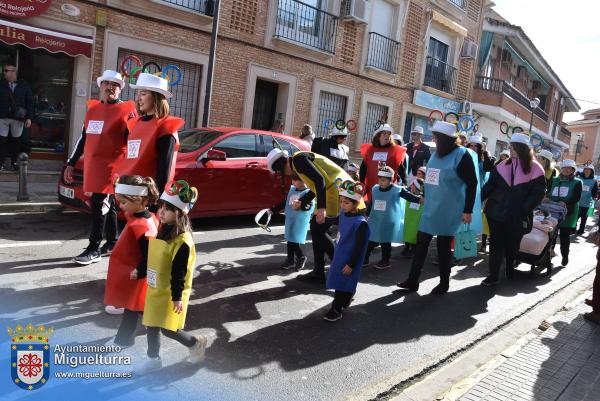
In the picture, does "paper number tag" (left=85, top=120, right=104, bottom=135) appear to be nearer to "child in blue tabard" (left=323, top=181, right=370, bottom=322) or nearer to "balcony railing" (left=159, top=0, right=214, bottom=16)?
"child in blue tabard" (left=323, top=181, right=370, bottom=322)

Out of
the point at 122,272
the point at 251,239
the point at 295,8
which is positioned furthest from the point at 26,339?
the point at 295,8

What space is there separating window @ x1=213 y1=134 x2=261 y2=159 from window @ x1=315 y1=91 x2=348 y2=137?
26.5 ft

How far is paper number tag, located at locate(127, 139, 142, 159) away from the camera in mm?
4523

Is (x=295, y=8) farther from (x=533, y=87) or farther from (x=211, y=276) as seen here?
(x=533, y=87)

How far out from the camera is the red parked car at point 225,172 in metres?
7.44

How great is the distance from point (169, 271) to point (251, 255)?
3.37m

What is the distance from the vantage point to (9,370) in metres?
3.05

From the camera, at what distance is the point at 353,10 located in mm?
16141

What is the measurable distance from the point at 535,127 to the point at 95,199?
106 ft

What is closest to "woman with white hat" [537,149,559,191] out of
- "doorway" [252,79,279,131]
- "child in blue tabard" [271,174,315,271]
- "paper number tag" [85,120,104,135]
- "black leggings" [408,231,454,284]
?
"black leggings" [408,231,454,284]

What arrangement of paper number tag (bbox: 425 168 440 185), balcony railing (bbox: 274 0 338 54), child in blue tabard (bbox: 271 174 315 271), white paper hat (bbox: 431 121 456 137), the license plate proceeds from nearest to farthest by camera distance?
white paper hat (bbox: 431 121 456 137), paper number tag (bbox: 425 168 440 185), child in blue tabard (bbox: 271 174 315 271), the license plate, balcony railing (bbox: 274 0 338 54)

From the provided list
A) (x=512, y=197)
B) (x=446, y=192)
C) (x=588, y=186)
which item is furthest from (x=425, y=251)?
(x=588, y=186)

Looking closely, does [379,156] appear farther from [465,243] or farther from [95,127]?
[95,127]

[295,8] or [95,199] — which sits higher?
[295,8]
